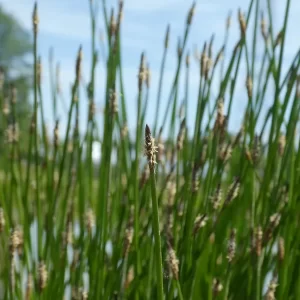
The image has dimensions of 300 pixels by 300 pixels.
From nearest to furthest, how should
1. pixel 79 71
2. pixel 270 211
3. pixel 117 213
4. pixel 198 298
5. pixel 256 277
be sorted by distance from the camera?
pixel 256 277 < pixel 270 211 < pixel 79 71 < pixel 198 298 < pixel 117 213

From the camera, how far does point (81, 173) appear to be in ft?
4.22

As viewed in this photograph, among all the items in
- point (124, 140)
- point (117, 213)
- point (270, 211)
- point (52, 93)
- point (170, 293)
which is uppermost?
point (52, 93)

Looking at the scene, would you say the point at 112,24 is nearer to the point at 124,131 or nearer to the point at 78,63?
the point at 78,63

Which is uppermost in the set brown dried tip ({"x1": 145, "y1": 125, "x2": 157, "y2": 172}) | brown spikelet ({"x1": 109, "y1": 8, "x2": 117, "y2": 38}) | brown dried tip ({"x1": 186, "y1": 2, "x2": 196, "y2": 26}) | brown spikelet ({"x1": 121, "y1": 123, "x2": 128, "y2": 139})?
brown dried tip ({"x1": 186, "y1": 2, "x2": 196, "y2": 26})

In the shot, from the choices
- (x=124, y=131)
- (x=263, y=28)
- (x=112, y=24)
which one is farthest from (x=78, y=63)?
(x=263, y=28)

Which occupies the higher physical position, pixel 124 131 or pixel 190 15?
pixel 190 15

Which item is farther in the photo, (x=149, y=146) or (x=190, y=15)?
(x=190, y=15)

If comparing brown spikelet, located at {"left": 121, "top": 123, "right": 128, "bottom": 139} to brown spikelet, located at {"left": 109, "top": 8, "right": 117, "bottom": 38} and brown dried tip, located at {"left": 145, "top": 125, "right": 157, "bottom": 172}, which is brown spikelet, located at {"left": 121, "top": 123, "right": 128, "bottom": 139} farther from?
brown dried tip, located at {"left": 145, "top": 125, "right": 157, "bottom": 172}

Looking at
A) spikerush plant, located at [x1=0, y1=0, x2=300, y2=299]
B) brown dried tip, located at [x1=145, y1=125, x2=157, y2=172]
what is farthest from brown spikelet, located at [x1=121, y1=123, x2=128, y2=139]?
brown dried tip, located at [x1=145, y1=125, x2=157, y2=172]

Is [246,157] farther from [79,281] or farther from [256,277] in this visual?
[79,281]

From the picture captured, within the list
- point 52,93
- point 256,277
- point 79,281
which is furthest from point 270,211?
point 52,93

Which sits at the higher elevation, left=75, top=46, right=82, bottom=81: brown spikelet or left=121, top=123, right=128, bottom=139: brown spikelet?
left=75, top=46, right=82, bottom=81: brown spikelet

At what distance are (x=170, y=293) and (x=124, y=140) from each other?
431 mm

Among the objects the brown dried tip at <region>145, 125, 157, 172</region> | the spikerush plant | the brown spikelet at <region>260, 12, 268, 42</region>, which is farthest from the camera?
the brown spikelet at <region>260, 12, 268, 42</region>
